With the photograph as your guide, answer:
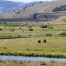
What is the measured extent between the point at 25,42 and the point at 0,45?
6.33 metres

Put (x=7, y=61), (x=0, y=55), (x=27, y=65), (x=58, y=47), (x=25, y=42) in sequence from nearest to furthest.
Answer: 1. (x=27, y=65)
2. (x=7, y=61)
3. (x=0, y=55)
4. (x=58, y=47)
5. (x=25, y=42)

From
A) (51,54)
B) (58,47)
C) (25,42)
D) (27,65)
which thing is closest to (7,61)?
(27,65)

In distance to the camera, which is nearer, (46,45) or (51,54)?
(51,54)

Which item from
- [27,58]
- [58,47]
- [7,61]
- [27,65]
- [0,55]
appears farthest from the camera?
[58,47]

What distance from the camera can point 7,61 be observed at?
45938mm

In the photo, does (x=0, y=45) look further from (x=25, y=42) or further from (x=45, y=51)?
(x=45, y=51)

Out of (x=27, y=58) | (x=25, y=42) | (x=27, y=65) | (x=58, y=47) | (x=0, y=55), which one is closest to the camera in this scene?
(x=27, y=65)

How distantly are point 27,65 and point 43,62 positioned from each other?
10.6ft

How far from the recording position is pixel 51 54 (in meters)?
52.2

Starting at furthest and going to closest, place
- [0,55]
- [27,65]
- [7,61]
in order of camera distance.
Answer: [0,55]
[7,61]
[27,65]

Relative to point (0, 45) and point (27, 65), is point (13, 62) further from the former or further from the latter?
point (0, 45)

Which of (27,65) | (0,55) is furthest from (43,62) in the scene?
(0,55)

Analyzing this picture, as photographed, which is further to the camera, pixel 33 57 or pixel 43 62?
pixel 33 57

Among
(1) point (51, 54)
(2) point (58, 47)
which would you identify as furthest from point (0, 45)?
(1) point (51, 54)
